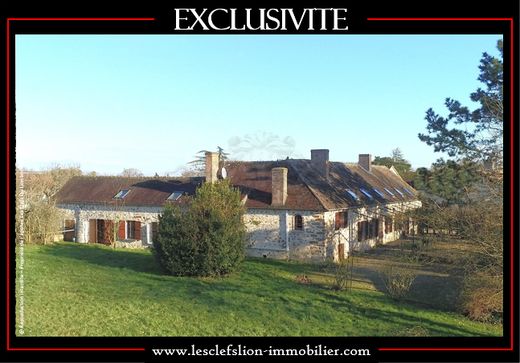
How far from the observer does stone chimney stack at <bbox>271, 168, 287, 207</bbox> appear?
69.3 ft

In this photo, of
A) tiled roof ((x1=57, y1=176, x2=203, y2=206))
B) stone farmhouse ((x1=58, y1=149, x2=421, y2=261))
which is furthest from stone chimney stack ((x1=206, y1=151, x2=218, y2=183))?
tiled roof ((x1=57, y1=176, x2=203, y2=206))

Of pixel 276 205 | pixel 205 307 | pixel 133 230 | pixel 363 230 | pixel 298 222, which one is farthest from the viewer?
pixel 133 230

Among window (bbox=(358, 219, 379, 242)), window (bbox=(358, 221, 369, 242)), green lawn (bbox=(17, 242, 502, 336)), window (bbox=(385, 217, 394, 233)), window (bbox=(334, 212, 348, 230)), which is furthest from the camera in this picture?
window (bbox=(385, 217, 394, 233))

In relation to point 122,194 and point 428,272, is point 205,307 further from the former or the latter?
point 122,194

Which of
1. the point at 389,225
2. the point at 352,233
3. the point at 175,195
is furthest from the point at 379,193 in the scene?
the point at 175,195

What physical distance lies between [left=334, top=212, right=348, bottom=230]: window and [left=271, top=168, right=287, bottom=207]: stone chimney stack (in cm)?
287

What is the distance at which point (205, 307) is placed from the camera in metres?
11.7

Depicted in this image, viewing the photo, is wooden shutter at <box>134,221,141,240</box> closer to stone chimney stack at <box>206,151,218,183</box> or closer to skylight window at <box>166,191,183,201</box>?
skylight window at <box>166,191,183,201</box>

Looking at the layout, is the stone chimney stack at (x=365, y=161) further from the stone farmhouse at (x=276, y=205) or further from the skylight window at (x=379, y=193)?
the skylight window at (x=379, y=193)

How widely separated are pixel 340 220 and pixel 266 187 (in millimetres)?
4318

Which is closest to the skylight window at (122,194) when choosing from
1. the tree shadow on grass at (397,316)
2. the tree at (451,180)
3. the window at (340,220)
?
the window at (340,220)

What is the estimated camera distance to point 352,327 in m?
10.7
